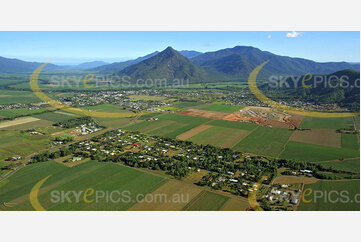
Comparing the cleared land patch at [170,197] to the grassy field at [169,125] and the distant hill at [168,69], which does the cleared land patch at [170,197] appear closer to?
the grassy field at [169,125]

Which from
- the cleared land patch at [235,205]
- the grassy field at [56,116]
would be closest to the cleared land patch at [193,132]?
the cleared land patch at [235,205]

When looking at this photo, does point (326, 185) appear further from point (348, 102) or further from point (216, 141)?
point (348, 102)

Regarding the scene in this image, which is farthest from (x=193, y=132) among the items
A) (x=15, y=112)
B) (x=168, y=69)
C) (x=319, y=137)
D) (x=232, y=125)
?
(x=168, y=69)

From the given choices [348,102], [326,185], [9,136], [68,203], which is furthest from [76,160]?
[348,102]

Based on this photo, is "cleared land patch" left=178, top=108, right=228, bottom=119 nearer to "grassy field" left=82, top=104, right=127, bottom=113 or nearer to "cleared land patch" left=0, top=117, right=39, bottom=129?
"grassy field" left=82, top=104, right=127, bottom=113

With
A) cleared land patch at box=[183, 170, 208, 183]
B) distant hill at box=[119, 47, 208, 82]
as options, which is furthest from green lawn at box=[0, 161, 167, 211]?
distant hill at box=[119, 47, 208, 82]
